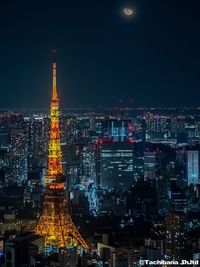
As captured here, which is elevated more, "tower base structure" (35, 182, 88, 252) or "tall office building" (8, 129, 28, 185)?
"tall office building" (8, 129, 28, 185)

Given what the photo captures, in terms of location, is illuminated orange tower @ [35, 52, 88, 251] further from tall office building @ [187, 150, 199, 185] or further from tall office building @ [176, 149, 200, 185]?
tall office building @ [187, 150, 199, 185]

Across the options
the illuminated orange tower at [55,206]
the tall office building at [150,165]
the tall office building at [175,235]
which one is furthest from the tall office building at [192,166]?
the tall office building at [175,235]

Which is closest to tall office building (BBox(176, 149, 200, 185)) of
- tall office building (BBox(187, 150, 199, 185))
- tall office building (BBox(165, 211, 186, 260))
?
tall office building (BBox(187, 150, 199, 185))

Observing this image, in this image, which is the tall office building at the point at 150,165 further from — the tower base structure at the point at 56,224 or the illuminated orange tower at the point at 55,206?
the tower base structure at the point at 56,224

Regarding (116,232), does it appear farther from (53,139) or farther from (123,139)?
(123,139)

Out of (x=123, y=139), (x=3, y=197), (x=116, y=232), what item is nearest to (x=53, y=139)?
(x=3, y=197)
